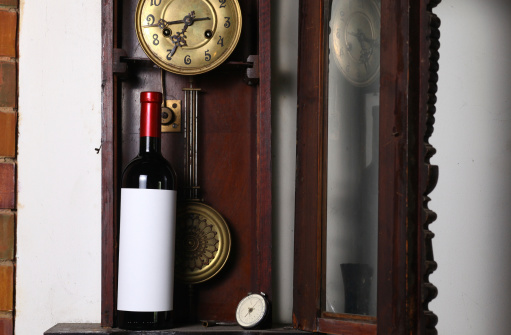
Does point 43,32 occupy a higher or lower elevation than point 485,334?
higher

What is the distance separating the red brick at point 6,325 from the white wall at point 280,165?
0.7 inches

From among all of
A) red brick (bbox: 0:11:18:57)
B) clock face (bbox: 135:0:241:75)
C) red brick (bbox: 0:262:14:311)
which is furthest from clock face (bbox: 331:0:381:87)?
red brick (bbox: 0:262:14:311)

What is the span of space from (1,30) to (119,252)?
1.83 ft

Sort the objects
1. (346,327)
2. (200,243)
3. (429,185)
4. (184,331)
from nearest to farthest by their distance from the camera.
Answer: (429,185) < (346,327) < (184,331) < (200,243)

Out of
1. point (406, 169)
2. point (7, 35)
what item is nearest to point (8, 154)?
point (7, 35)

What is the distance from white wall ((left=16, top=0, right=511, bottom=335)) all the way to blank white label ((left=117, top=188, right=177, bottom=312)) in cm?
20

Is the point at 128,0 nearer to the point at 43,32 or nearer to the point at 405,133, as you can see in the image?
the point at 43,32

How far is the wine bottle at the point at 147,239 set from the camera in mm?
1193

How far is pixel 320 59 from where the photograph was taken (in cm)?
121

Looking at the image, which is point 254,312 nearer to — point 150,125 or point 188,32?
point 150,125

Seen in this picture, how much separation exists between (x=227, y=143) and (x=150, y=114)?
0.22 m

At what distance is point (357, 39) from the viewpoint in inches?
44.7

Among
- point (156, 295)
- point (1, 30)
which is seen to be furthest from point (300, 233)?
point (1, 30)

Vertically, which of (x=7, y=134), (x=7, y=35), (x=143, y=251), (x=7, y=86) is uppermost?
(x=7, y=35)
